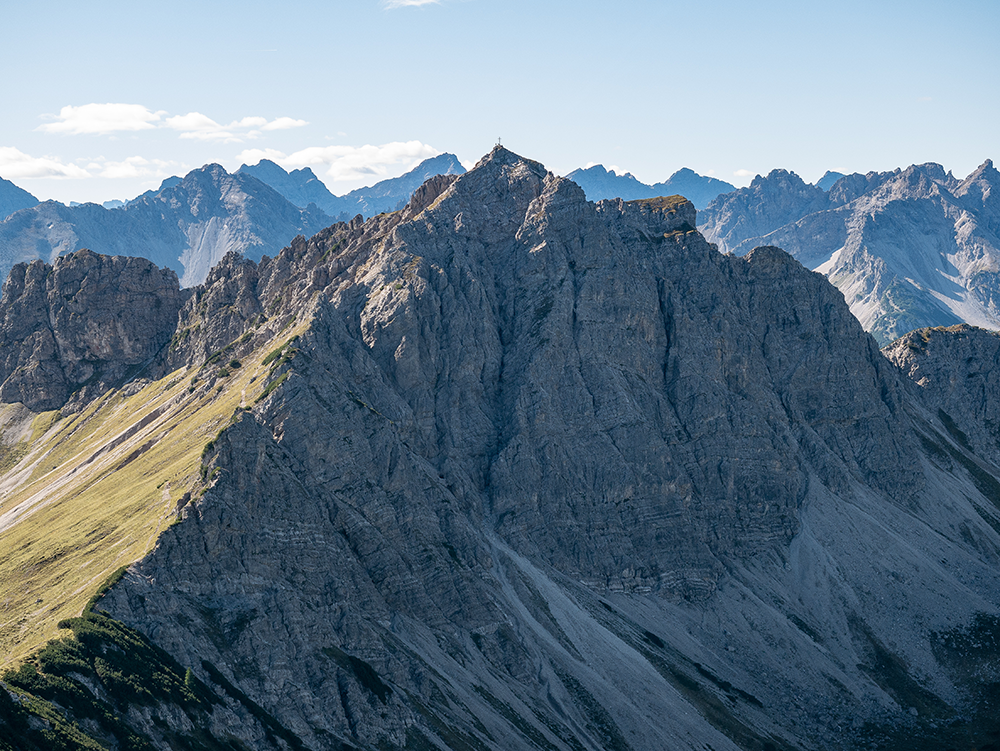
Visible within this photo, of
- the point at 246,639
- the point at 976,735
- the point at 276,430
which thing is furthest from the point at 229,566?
the point at 976,735

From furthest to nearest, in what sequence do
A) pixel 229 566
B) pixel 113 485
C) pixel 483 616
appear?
1. pixel 113 485
2. pixel 483 616
3. pixel 229 566

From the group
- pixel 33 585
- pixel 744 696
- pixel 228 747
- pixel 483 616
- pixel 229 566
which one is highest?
pixel 33 585

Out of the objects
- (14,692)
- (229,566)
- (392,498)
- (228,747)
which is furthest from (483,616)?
(14,692)

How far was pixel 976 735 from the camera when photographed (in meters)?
184

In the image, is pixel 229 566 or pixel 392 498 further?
pixel 392 498

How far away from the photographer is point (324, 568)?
15388 centimetres

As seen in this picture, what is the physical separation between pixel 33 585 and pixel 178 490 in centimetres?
2537

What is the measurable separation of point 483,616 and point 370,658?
31.4 metres

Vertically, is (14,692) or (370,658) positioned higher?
(14,692)

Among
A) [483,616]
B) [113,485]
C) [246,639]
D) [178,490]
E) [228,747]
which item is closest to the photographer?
[228,747]

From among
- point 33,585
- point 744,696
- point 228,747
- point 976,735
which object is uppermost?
point 33,585

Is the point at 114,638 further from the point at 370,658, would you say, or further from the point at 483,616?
the point at 483,616

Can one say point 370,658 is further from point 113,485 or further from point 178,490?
point 113,485

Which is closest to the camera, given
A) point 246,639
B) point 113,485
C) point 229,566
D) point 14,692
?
point 14,692
